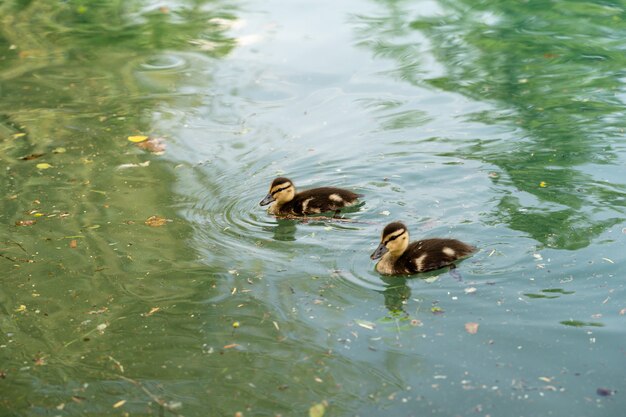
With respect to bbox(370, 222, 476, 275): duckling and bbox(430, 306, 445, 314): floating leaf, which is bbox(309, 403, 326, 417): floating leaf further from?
bbox(370, 222, 476, 275): duckling

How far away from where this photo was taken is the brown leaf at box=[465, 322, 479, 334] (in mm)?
4969

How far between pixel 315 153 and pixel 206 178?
0.91m

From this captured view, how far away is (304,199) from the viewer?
6.63 metres

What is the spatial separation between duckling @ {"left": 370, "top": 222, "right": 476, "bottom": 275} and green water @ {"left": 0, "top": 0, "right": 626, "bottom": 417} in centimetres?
11

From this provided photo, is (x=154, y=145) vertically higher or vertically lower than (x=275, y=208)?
lower

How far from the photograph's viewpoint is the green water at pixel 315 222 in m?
4.69

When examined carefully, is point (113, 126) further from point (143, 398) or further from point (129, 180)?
point (143, 398)

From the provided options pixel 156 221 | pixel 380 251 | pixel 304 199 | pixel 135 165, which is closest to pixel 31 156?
pixel 135 165

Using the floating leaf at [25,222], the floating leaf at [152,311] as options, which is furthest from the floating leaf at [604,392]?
the floating leaf at [25,222]

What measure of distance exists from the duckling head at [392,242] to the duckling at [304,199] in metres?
0.82

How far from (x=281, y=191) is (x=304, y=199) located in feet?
0.58

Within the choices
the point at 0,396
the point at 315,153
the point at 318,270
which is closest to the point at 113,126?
the point at 315,153

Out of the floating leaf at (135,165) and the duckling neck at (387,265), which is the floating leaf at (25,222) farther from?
the duckling neck at (387,265)

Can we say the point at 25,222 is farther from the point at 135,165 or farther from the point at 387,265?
the point at 387,265
